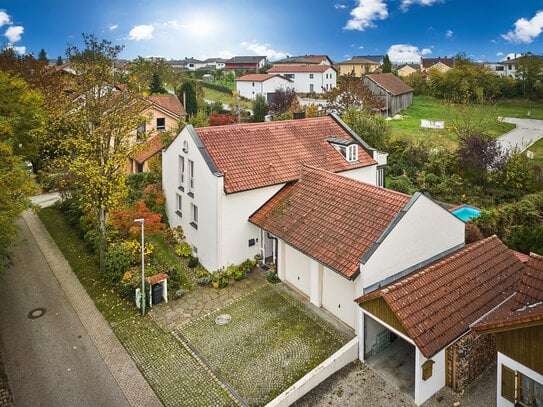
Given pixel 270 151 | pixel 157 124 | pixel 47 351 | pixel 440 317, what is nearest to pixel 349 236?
pixel 440 317

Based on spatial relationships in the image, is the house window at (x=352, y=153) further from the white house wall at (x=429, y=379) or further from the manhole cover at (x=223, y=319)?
the white house wall at (x=429, y=379)

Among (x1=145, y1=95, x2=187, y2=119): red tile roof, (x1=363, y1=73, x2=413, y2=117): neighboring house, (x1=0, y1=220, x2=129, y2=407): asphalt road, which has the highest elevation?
(x1=363, y1=73, x2=413, y2=117): neighboring house

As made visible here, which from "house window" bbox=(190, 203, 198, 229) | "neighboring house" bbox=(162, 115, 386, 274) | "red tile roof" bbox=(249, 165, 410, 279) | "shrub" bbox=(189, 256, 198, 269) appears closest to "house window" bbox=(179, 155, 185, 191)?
"neighboring house" bbox=(162, 115, 386, 274)

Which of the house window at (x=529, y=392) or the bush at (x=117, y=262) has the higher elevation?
the bush at (x=117, y=262)

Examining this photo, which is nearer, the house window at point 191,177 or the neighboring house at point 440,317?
the neighboring house at point 440,317

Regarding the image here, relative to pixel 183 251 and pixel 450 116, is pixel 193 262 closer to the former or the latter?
pixel 183 251

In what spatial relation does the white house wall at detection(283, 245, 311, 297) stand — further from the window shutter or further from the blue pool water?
the blue pool water

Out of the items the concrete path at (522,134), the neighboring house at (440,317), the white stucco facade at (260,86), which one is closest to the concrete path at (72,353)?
the neighboring house at (440,317)
